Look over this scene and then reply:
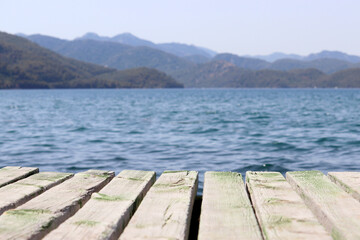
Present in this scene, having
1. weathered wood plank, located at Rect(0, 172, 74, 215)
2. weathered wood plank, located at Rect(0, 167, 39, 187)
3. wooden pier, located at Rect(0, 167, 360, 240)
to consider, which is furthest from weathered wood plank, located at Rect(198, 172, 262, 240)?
weathered wood plank, located at Rect(0, 167, 39, 187)

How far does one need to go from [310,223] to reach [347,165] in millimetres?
9022

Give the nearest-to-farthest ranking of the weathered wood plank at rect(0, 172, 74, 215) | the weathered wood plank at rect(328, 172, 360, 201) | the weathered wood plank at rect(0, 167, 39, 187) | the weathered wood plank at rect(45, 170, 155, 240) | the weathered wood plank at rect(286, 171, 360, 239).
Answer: the weathered wood plank at rect(45, 170, 155, 240)
the weathered wood plank at rect(286, 171, 360, 239)
the weathered wood plank at rect(0, 172, 74, 215)
the weathered wood plank at rect(328, 172, 360, 201)
the weathered wood plank at rect(0, 167, 39, 187)

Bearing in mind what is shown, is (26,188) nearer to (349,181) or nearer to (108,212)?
(108,212)

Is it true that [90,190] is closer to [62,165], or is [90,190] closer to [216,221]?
[216,221]

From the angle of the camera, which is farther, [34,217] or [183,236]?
[34,217]

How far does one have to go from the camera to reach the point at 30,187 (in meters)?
3.36

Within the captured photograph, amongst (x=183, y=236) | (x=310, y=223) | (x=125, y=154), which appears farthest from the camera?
(x=125, y=154)

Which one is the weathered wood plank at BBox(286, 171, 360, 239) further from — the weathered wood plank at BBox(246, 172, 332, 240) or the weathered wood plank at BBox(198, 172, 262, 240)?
the weathered wood plank at BBox(198, 172, 262, 240)

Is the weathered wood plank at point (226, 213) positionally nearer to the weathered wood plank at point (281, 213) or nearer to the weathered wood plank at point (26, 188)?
the weathered wood plank at point (281, 213)

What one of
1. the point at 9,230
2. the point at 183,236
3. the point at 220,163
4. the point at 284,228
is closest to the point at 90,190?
the point at 9,230

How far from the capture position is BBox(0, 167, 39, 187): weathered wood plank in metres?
3.69

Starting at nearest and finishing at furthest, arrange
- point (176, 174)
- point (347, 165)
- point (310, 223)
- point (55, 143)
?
point (310, 223)
point (176, 174)
point (347, 165)
point (55, 143)

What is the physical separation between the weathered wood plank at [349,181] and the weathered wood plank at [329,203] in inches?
3.8

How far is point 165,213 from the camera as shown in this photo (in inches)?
105
